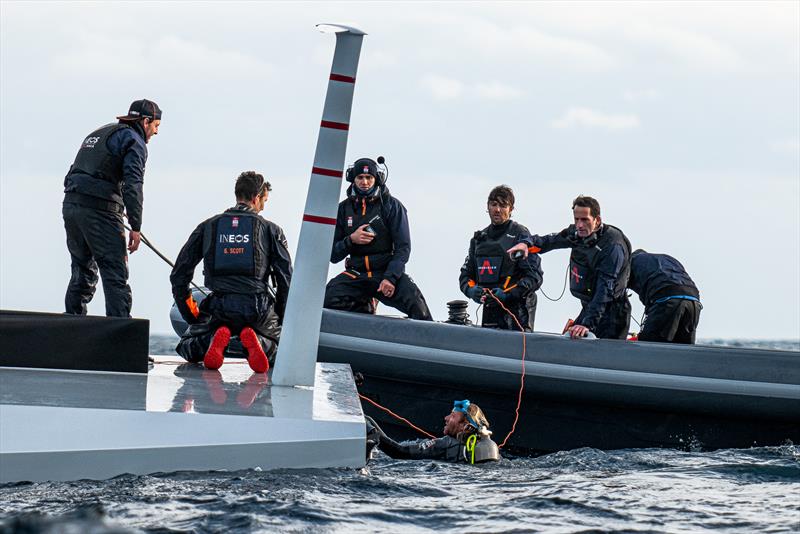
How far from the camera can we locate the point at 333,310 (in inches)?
274

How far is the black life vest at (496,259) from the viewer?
687 cm

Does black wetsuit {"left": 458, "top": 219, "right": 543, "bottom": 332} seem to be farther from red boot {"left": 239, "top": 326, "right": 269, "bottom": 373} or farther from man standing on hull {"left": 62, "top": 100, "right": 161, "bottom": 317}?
man standing on hull {"left": 62, "top": 100, "right": 161, "bottom": 317}

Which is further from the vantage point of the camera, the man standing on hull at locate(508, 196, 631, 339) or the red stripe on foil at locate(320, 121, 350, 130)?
the man standing on hull at locate(508, 196, 631, 339)

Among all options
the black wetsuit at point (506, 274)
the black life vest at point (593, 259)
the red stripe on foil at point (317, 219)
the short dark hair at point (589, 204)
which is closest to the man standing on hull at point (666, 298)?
the black life vest at point (593, 259)

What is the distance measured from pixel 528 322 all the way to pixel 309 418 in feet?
12.1

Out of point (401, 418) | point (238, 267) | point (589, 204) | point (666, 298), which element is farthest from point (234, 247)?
point (666, 298)

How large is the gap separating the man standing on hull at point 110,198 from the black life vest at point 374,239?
180 centimetres

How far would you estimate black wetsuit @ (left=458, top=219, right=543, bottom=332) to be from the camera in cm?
684

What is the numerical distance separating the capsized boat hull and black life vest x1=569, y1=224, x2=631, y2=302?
1.36 feet

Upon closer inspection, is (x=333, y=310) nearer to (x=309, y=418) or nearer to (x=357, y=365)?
(x=357, y=365)

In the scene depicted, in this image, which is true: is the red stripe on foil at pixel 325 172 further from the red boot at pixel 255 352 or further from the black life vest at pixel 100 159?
the black life vest at pixel 100 159

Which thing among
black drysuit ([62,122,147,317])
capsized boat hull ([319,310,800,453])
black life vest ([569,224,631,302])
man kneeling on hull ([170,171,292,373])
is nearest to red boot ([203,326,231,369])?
man kneeling on hull ([170,171,292,373])

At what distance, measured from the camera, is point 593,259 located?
6500mm

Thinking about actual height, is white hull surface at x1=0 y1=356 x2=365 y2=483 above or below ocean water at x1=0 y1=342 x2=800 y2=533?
above
